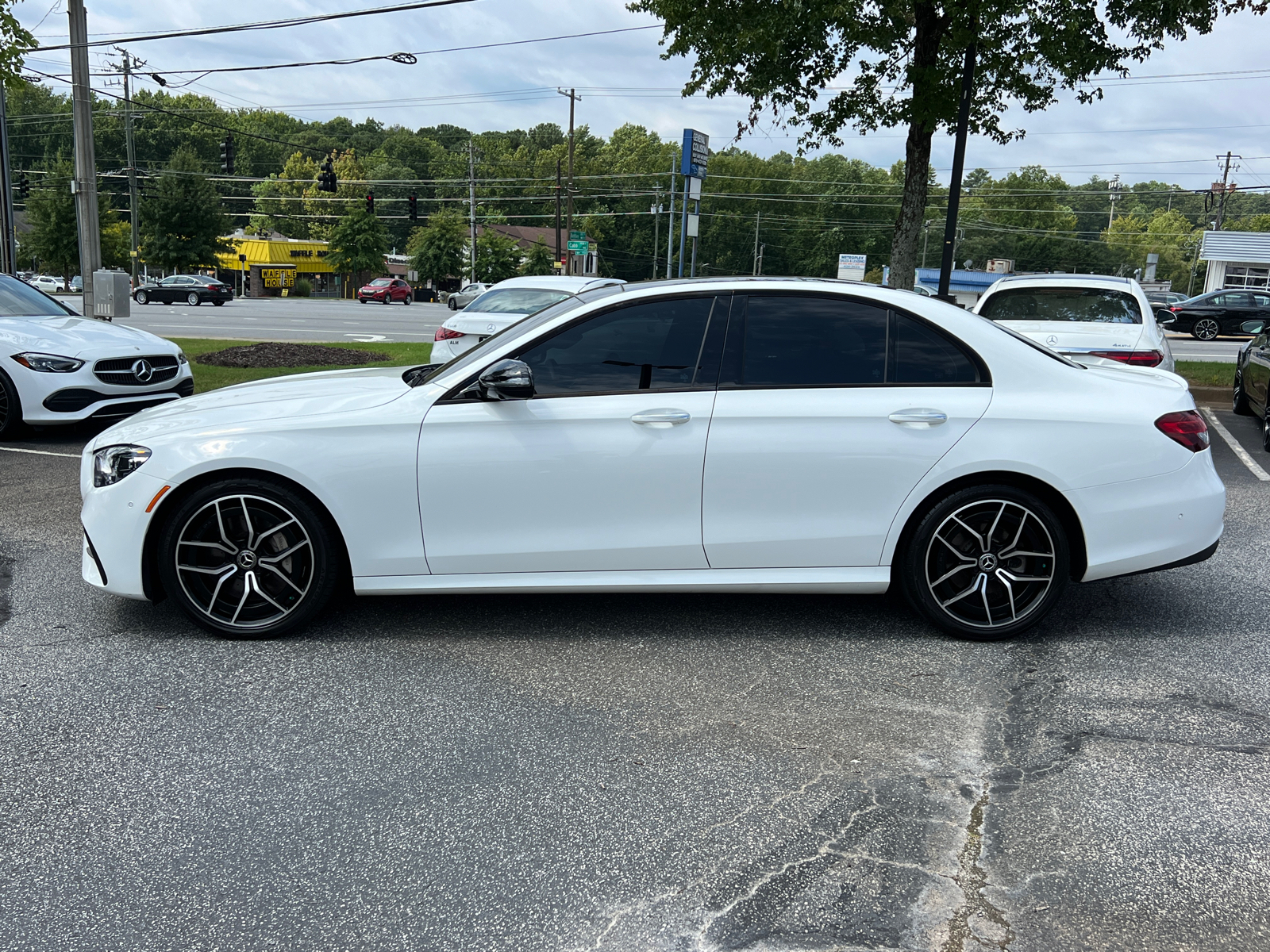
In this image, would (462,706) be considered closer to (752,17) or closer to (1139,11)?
(752,17)

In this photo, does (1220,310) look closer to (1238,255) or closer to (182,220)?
(1238,255)

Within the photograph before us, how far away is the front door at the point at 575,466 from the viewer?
4.42 meters

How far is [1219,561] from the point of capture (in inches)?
241

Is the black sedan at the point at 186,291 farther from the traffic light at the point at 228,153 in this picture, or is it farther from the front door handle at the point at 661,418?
the front door handle at the point at 661,418

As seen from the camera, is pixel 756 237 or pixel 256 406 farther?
pixel 756 237

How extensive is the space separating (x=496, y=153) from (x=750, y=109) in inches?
4694

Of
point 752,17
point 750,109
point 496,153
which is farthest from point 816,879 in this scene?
point 496,153

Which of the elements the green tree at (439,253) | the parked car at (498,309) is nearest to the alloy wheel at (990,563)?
the parked car at (498,309)

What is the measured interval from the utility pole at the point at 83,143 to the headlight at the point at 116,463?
12281mm

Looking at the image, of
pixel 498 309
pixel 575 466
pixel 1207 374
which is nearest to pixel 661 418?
pixel 575 466

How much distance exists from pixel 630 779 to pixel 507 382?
5.93 feet

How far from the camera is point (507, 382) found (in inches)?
173

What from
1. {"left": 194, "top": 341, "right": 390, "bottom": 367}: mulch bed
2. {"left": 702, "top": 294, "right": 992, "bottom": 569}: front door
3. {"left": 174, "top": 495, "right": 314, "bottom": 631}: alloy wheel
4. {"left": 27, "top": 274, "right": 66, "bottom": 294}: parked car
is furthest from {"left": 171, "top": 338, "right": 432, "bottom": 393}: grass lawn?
{"left": 27, "top": 274, "right": 66, "bottom": 294}: parked car

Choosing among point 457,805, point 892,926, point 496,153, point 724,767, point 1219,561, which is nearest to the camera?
point 892,926
